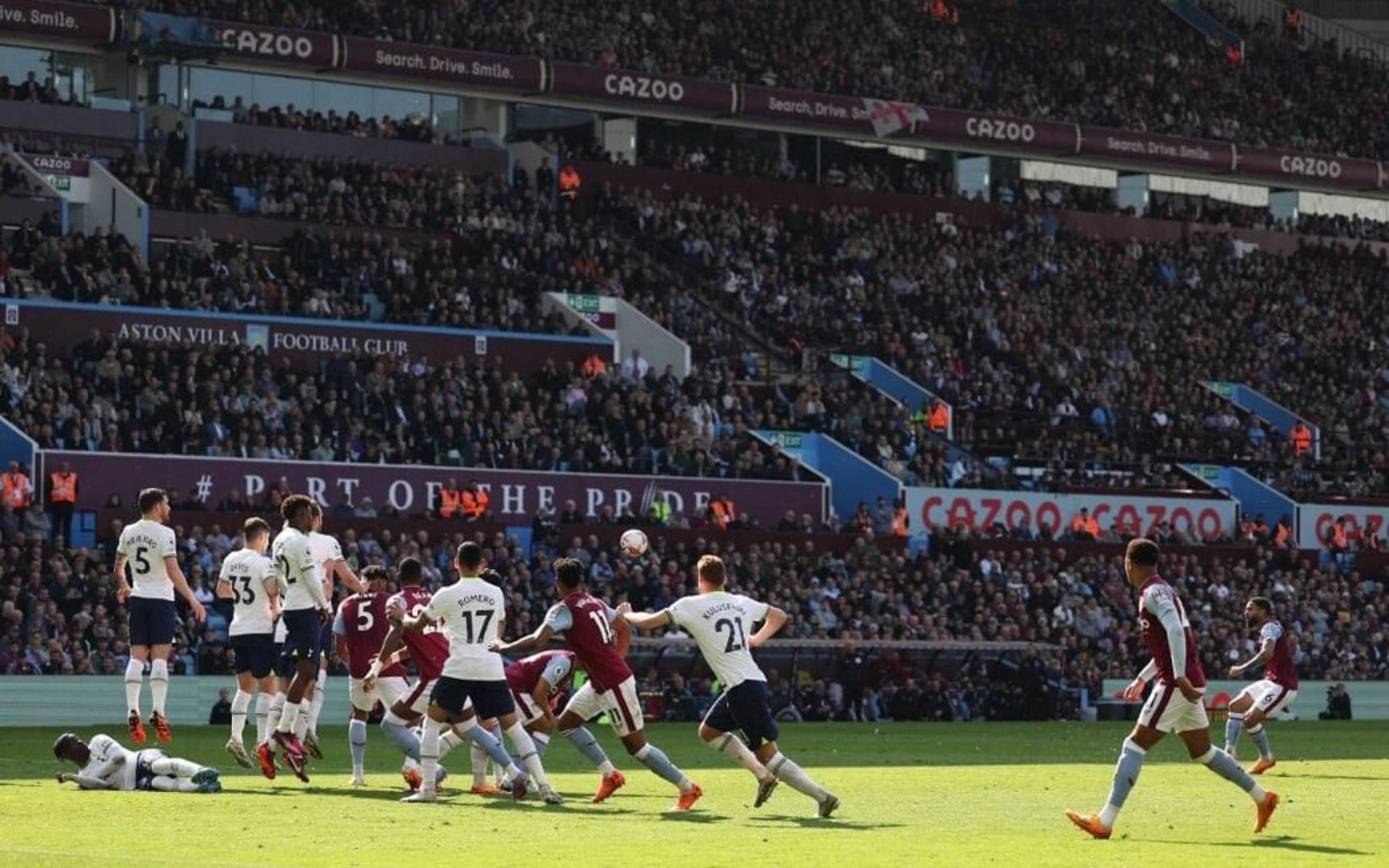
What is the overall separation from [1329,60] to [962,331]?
1076 inches

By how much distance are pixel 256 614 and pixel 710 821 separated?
620 centimetres

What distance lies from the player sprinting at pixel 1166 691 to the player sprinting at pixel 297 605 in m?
8.42

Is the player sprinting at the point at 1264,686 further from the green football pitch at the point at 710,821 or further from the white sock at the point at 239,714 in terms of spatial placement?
the white sock at the point at 239,714

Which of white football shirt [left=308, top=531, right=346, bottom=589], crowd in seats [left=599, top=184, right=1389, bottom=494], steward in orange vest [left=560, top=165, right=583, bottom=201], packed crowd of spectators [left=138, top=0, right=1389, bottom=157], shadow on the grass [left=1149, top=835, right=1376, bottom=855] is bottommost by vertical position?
shadow on the grass [left=1149, top=835, right=1376, bottom=855]

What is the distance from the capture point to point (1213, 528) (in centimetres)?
5928

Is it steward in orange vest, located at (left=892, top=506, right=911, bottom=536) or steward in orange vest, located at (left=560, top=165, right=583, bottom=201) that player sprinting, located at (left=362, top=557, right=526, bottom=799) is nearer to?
steward in orange vest, located at (left=892, top=506, right=911, bottom=536)

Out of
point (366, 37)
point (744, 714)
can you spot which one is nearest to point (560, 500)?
point (366, 37)

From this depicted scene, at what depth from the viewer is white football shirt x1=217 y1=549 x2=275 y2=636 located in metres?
23.1

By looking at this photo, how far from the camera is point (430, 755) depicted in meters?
20.3

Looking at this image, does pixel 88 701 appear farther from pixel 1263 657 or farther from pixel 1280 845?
pixel 1280 845

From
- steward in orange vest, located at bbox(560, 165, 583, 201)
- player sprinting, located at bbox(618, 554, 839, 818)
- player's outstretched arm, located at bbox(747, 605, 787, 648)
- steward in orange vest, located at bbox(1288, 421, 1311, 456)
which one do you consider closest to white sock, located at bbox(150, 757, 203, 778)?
player sprinting, located at bbox(618, 554, 839, 818)

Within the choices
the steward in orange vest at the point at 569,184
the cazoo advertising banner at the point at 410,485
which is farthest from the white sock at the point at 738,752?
the steward in orange vest at the point at 569,184

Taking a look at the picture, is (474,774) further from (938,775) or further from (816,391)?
(816,391)

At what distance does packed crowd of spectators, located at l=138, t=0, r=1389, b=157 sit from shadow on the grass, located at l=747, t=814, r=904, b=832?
4297cm
